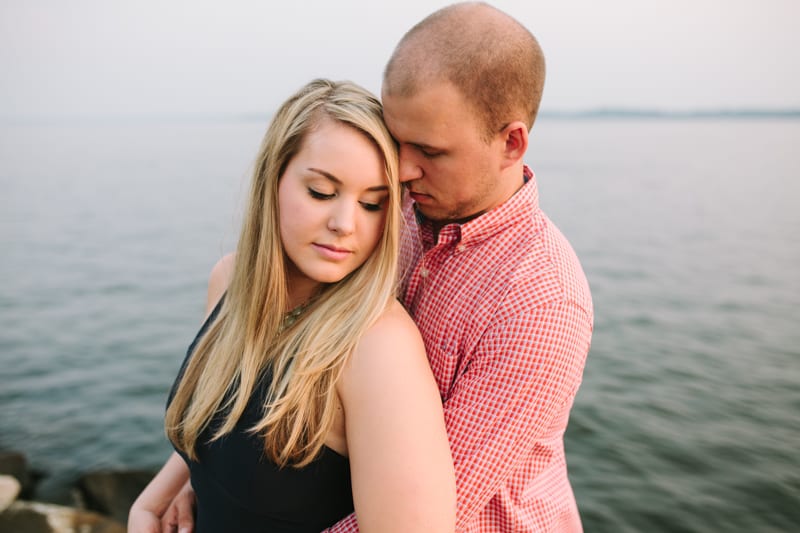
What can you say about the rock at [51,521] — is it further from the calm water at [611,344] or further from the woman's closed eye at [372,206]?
the woman's closed eye at [372,206]

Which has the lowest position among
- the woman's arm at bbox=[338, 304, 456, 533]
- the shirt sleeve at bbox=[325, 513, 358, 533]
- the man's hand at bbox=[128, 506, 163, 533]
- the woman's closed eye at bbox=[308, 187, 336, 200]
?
the man's hand at bbox=[128, 506, 163, 533]

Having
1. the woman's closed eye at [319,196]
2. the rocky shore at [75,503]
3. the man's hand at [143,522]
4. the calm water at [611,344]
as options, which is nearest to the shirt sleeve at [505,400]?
the woman's closed eye at [319,196]

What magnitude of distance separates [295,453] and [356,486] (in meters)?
0.21

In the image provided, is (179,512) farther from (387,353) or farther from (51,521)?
(51,521)

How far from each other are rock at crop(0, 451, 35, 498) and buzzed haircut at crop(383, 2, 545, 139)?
5.23 metres

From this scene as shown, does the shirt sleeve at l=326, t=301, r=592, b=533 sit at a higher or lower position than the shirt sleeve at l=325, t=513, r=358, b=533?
higher

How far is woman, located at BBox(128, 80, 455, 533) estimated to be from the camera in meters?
1.69

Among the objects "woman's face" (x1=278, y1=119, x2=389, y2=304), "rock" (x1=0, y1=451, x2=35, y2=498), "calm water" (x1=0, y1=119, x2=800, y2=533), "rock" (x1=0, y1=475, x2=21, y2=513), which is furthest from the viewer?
"calm water" (x1=0, y1=119, x2=800, y2=533)

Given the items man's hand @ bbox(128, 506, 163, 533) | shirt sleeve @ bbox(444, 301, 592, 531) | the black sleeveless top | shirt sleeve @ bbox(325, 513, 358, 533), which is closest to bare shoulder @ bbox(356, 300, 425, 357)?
shirt sleeve @ bbox(444, 301, 592, 531)

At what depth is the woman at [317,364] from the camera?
169 cm

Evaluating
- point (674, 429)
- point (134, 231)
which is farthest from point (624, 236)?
point (134, 231)

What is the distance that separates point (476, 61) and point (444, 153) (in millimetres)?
342

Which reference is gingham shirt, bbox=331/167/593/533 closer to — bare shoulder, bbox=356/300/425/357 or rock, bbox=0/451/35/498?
bare shoulder, bbox=356/300/425/357

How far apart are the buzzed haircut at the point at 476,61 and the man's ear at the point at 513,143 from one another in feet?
0.10
